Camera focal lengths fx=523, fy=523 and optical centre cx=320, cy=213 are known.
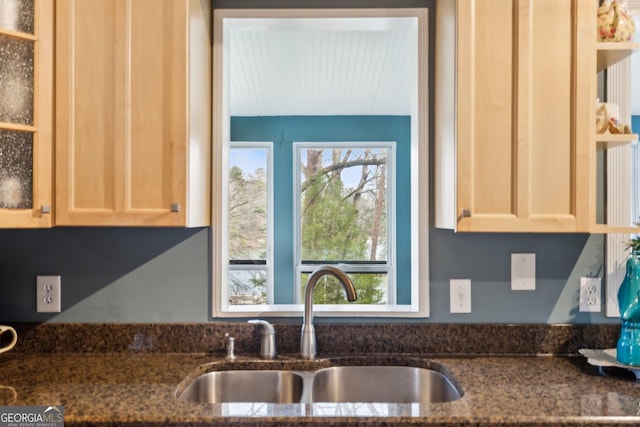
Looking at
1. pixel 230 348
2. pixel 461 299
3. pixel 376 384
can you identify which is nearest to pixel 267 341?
pixel 230 348

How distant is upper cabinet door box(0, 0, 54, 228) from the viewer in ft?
5.00

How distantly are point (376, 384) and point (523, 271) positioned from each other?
663 mm

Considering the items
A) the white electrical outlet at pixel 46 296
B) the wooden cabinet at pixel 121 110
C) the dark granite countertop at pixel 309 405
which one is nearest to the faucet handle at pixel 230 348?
the dark granite countertop at pixel 309 405

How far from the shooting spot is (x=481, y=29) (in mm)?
1596

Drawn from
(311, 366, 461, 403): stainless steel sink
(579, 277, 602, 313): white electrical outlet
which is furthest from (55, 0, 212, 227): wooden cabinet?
(579, 277, 602, 313): white electrical outlet

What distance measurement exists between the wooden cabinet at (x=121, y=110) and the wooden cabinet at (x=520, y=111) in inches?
33.8

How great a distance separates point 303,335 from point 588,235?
1.08m

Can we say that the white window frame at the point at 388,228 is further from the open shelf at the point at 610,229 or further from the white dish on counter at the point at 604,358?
the open shelf at the point at 610,229

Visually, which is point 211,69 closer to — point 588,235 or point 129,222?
point 129,222

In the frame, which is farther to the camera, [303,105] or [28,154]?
[303,105]

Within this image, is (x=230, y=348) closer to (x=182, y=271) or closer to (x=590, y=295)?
(x=182, y=271)

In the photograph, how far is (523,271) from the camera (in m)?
1.88

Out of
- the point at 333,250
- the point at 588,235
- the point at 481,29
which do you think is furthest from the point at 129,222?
the point at 333,250

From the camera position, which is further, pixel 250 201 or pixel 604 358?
pixel 250 201
